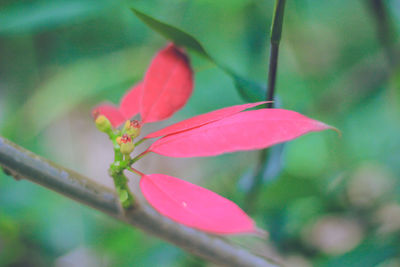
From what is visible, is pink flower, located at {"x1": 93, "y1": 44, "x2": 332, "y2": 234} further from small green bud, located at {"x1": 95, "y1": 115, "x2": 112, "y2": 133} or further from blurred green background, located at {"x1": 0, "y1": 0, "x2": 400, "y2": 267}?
blurred green background, located at {"x1": 0, "y1": 0, "x2": 400, "y2": 267}

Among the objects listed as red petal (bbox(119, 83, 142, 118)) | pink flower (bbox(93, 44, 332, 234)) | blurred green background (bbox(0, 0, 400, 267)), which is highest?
pink flower (bbox(93, 44, 332, 234))

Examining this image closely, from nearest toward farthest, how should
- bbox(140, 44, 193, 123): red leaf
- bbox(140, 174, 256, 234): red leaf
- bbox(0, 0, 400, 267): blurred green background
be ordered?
bbox(140, 174, 256, 234): red leaf
bbox(140, 44, 193, 123): red leaf
bbox(0, 0, 400, 267): blurred green background

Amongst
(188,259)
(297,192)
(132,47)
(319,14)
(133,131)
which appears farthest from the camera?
(132,47)

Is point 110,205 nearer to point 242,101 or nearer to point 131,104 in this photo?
point 131,104

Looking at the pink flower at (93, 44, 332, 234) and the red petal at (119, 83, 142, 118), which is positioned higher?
the pink flower at (93, 44, 332, 234)

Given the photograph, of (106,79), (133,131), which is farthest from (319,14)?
(133,131)

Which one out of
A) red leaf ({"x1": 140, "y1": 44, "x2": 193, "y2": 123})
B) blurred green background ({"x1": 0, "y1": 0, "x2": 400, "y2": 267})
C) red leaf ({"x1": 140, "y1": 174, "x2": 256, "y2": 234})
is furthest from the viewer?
blurred green background ({"x1": 0, "y1": 0, "x2": 400, "y2": 267})

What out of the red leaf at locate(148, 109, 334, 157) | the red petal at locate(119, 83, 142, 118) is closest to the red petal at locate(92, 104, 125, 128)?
the red petal at locate(119, 83, 142, 118)

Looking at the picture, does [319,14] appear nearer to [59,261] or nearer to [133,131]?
A: [133,131]

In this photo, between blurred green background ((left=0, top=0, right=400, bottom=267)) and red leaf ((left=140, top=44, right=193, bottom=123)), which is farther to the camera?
blurred green background ((left=0, top=0, right=400, bottom=267))
